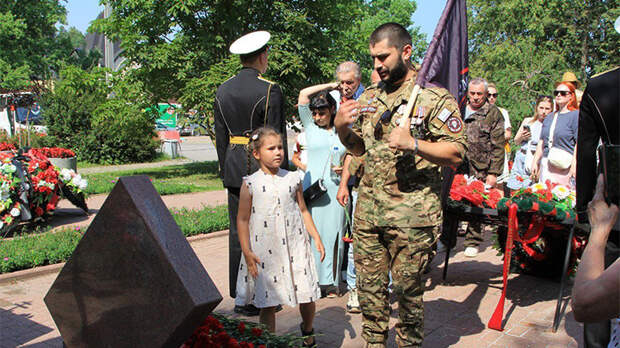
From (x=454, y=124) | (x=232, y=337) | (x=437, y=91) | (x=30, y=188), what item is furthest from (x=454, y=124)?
(x=30, y=188)

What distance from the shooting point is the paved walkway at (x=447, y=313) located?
429cm

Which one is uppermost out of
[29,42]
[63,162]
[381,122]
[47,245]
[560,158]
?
[29,42]

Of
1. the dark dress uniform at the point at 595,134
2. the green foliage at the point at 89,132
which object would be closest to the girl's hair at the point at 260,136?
the dark dress uniform at the point at 595,134

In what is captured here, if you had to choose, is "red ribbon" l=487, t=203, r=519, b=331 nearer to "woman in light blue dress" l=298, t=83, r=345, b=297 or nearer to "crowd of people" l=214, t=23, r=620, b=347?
"crowd of people" l=214, t=23, r=620, b=347

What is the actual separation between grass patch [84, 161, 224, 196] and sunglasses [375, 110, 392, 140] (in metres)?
8.64

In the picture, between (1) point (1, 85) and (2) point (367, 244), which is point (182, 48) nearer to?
(2) point (367, 244)

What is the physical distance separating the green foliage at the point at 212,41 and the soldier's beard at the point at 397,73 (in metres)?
11.7

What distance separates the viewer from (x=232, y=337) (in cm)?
292

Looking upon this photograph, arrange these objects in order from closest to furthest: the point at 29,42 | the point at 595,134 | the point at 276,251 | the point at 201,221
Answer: the point at 595,134 < the point at 276,251 < the point at 201,221 < the point at 29,42

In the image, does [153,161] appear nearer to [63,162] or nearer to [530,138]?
[63,162]

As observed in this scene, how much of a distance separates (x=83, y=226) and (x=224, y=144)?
4.91 meters

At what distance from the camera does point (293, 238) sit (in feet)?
12.3

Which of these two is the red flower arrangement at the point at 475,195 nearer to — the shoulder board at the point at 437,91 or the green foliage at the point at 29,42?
the shoulder board at the point at 437,91

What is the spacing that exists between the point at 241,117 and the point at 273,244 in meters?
1.41
